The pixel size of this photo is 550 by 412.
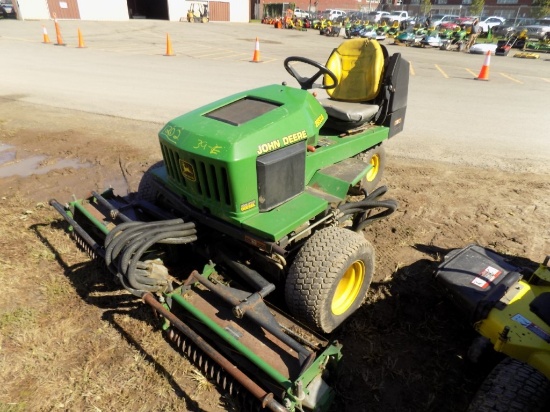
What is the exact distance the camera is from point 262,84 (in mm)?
9719

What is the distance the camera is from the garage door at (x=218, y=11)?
34.8 m

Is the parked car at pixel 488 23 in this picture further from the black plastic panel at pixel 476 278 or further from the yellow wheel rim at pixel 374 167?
the black plastic panel at pixel 476 278

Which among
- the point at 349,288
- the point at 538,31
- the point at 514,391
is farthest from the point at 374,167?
the point at 538,31

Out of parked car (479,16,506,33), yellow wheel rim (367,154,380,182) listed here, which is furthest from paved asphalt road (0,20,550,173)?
parked car (479,16,506,33)

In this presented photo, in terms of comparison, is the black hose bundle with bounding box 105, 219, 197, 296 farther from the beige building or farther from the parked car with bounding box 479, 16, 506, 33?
the beige building

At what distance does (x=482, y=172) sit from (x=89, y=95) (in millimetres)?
7887

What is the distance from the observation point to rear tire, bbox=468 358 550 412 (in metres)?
1.97

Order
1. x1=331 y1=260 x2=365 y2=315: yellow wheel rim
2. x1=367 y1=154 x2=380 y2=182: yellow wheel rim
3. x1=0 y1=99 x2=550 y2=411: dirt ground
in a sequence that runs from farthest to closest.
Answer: x1=367 y1=154 x2=380 y2=182: yellow wheel rim < x1=331 y1=260 x2=365 y2=315: yellow wheel rim < x1=0 y1=99 x2=550 y2=411: dirt ground

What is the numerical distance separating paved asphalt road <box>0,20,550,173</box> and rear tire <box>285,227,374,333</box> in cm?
365

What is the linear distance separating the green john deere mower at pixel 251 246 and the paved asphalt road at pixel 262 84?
3.51 m

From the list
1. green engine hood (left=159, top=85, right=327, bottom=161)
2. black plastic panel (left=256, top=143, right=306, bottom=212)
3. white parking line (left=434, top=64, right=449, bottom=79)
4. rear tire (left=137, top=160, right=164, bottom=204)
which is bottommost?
white parking line (left=434, top=64, right=449, bottom=79)

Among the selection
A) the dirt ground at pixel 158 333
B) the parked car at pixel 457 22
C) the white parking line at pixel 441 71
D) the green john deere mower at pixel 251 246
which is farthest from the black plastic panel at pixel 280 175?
the parked car at pixel 457 22

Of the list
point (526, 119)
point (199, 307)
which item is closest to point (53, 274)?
point (199, 307)

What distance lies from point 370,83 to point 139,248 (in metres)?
3.20
